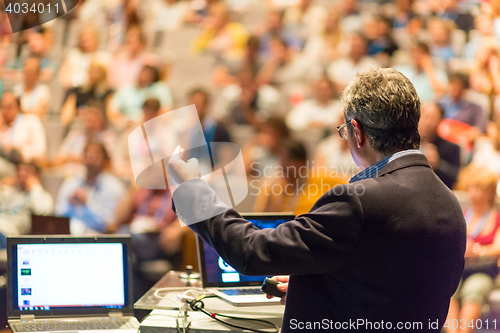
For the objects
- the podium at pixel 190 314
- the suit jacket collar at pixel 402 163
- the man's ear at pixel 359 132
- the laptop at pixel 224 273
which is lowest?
the podium at pixel 190 314

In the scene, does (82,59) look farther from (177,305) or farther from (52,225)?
(177,305)

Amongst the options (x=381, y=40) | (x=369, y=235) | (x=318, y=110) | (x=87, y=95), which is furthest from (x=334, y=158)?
(x=369, y=235)

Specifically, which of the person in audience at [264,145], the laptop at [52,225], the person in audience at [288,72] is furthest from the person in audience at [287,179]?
the laptop at [52,225]

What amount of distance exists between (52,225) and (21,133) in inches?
109

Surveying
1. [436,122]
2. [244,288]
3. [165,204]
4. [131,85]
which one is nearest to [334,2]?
[436,122]

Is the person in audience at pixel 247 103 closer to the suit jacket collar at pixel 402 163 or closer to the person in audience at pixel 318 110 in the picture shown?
the person in audience at pixel 318 110

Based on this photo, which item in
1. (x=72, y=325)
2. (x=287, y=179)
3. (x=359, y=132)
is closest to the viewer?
(x=359, y=132)

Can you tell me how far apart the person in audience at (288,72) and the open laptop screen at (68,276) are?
9.19 ft

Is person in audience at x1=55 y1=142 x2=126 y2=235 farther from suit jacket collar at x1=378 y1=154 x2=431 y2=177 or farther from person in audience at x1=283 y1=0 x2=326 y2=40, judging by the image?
suit jacket collar at x1=378 y1=154 x2=431 y2=177

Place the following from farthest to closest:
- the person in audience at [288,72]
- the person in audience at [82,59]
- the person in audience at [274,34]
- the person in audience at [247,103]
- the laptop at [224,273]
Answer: the person in audience at [82,59] → the person in audience at [274,34] → the person in audience at [288,72] → the person in audience at [247,103] → the laptop at [224,273]

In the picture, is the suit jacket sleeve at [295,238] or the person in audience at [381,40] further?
the person in audience at [381,40]

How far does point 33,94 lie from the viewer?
4.18 m

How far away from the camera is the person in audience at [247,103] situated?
3.81m

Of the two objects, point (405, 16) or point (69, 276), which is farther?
point (405, 16)
